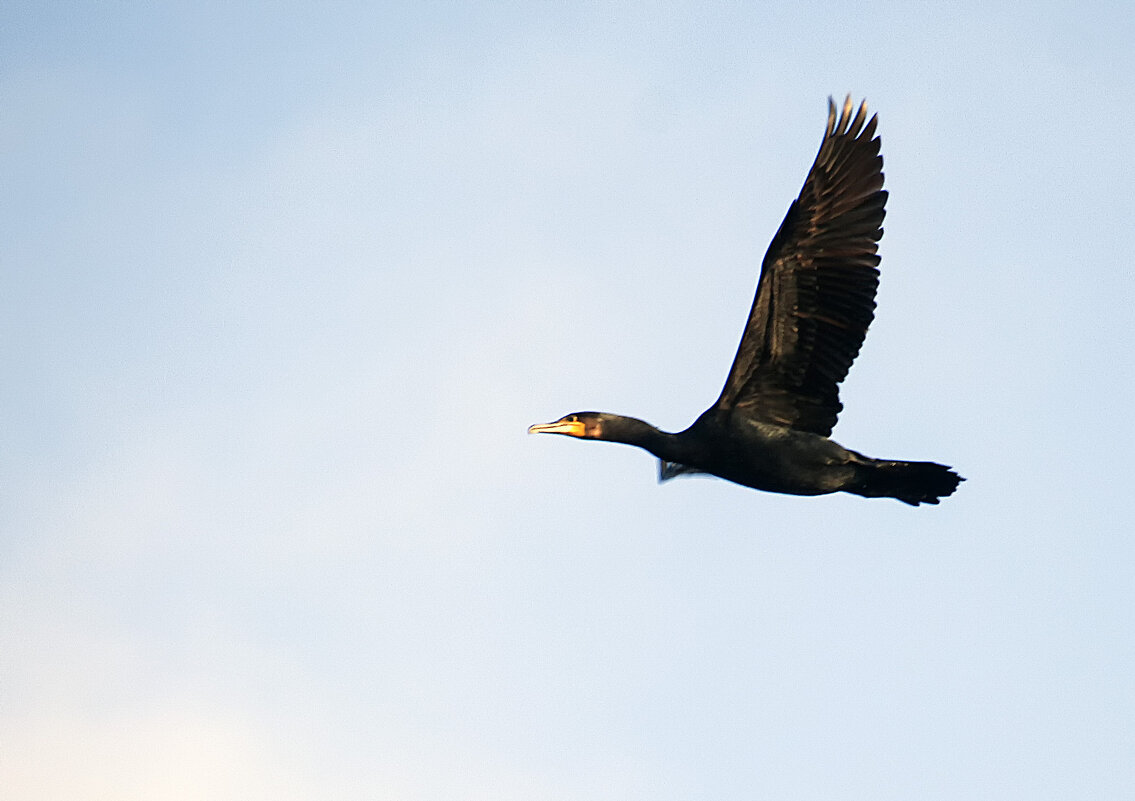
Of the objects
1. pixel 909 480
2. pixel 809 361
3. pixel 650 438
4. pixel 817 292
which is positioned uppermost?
pixel 817 292

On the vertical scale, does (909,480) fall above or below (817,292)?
below

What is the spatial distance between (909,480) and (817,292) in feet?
4.77

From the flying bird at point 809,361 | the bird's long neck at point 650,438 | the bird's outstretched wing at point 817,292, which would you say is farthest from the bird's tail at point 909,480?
the bird's long neck at point 650,438

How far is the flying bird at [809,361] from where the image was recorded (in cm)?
2403

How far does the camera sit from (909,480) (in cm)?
2423

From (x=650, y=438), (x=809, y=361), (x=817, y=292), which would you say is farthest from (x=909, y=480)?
(x=650, y=438)

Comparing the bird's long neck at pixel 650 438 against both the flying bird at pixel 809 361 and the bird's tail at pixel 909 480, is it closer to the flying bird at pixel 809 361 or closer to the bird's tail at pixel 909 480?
the flying bird at pixel 809 361

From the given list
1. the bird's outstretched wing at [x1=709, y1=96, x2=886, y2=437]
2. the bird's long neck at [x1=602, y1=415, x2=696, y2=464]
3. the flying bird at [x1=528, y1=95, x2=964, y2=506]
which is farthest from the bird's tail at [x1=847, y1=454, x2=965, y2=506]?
the bird's long neck at [x1=602, y1=415, x2=696, y2=464]

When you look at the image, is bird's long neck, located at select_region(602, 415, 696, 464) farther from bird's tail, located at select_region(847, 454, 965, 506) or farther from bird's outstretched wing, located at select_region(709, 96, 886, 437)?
bird's tail, located at select_region(847, 454, 965, 506)

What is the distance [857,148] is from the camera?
79.3ft

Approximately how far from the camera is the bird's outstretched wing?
24016mm

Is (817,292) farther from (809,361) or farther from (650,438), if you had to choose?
(650,438)

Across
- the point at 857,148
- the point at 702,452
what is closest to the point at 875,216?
the point at 857,148

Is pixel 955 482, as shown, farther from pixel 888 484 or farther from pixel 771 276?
pixel 771 276
